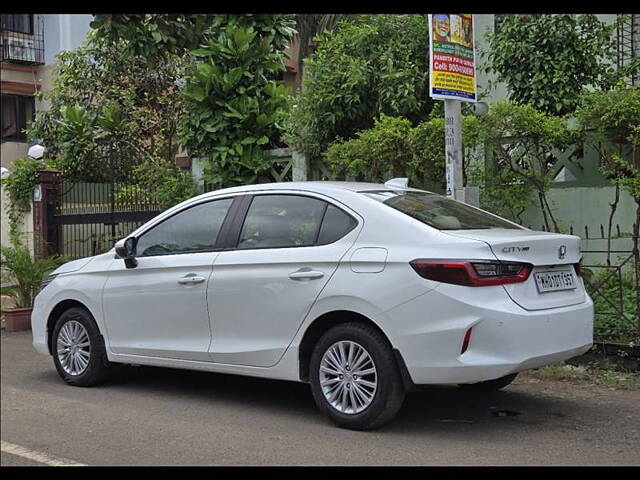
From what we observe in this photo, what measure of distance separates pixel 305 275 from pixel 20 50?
2105 centimetres

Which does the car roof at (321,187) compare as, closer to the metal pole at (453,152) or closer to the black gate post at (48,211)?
the metal pole at (453,152)

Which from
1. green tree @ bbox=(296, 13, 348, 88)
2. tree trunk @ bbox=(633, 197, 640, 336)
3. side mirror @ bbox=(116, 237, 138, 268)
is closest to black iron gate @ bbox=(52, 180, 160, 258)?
green tree @ bbox=(296, 13, 348, 88)

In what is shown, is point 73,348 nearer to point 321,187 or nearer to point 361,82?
point 321,187

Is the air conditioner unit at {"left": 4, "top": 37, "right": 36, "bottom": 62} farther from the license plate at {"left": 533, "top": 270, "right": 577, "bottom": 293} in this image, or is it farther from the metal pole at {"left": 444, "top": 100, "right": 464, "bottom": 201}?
the license plate at {"left": 533, "top": 270, "right": 577, "bottom": 293}

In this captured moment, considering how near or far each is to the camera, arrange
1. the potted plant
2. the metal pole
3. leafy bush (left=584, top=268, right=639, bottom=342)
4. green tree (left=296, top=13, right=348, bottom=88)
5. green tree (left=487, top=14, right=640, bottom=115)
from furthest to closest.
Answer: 1. green tree (left=296, top=13, right=348, bottom=88)
2. the potted plant
3. green tree (left=487, top=14, right=640, bottom=115)
4. the metal pole
5. leafy bush (left=584, top=268, right=639, bottom=342)

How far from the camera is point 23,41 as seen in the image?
2386cm

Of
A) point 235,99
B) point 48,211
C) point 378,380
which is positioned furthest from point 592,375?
point 48,211

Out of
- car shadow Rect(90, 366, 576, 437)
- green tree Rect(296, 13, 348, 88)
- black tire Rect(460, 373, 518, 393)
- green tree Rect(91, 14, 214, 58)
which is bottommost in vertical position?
car shadow Rect(90, 366, 576, 437)

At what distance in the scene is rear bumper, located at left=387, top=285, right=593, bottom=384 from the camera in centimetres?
505

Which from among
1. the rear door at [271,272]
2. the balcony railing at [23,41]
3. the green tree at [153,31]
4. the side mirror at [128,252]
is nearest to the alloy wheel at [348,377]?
the rear door at [271,272]

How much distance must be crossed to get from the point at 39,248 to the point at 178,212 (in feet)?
26.3

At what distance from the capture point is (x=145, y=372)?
306 inches

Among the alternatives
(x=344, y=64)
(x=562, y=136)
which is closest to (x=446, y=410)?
(x=562, y=136)

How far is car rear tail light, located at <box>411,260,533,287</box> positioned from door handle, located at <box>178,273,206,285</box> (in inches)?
71.0
